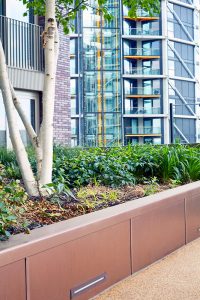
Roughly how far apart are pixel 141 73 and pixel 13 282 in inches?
1980

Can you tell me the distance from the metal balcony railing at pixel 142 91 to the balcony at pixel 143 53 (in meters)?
3.42

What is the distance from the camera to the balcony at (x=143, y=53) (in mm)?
52344

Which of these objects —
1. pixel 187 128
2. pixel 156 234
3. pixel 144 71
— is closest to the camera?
pixel 156 234

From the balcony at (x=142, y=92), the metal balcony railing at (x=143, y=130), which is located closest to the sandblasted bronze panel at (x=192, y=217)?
the metal balcony railing at (x=143, y=130)

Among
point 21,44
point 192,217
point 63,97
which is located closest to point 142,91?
point 63,97

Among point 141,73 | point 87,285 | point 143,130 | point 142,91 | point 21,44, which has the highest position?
point 141,73

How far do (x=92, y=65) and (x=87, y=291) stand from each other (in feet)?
130

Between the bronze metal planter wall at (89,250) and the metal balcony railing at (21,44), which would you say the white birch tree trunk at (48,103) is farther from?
the metal balcony railing at (21,44)

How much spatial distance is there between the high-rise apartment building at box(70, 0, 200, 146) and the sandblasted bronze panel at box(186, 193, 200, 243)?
1403 inches

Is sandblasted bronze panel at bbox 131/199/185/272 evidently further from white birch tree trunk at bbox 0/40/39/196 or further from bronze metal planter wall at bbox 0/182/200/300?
white birch tree trunk at bbox 0/40/39/196

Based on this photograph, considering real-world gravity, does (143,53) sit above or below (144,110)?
above

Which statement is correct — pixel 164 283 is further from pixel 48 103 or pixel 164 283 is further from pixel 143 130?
pixel 143 130

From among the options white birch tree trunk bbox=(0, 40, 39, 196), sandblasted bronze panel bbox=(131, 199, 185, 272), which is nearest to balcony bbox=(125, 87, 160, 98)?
sandblasted bronze panel bbox=(131, 199, 185, 272)

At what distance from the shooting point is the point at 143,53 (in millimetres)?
52938
